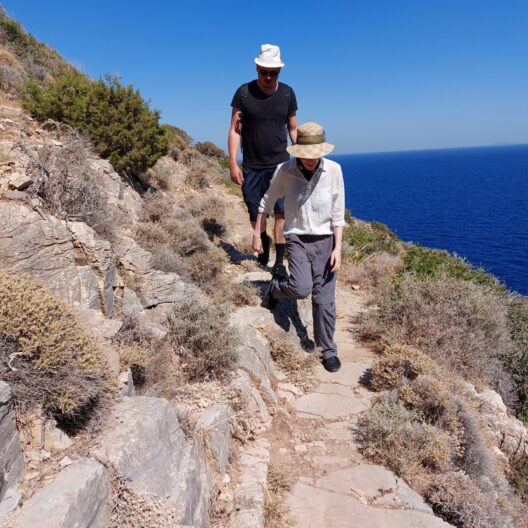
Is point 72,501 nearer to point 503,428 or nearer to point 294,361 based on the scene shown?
point 294,361

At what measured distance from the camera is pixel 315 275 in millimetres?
4801

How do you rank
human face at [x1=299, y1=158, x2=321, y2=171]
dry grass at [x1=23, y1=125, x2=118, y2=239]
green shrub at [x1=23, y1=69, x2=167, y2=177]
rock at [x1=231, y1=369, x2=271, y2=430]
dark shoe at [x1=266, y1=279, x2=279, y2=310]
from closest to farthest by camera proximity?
rock at [x1=231, y1=369, x2=271, y2=430] → dry grass at [x1=23, y1=125, x2=118, y2=239] → human face at [x1=299, y1=158, x2=321, y2=171] → dark shoe at [x1=266, y1=279, x2=279, y2=310] → green shrub at [x1=23, y1=69, x2=167, y2=177]

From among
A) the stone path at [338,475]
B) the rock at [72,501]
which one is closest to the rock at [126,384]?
the rock at [72,501]

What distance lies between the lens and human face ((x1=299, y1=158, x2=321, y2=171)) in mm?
4395

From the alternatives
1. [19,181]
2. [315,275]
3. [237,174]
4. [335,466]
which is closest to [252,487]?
[335,466]

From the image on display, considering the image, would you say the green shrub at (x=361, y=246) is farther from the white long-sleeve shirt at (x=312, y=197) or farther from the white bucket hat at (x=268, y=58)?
the white bucket hat at (x=268, y=58)

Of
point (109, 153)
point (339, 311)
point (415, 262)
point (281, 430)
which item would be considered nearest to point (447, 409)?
point (281, 430)

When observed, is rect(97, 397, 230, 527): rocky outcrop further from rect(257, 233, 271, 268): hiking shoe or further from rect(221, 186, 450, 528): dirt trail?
rect(257, 233, 271, 268): hiking shoe

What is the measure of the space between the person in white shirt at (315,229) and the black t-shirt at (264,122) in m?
1.08

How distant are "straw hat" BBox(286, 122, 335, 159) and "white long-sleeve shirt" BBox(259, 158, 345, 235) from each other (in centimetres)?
29

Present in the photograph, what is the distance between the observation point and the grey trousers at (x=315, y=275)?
15.5ft

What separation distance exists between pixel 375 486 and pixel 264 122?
14.6ft

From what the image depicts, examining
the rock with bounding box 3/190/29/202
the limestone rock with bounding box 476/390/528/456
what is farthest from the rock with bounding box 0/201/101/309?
the limestone rock with bounding box 476/390/528/456

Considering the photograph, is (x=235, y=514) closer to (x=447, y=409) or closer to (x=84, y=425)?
(x=84, y=425)
